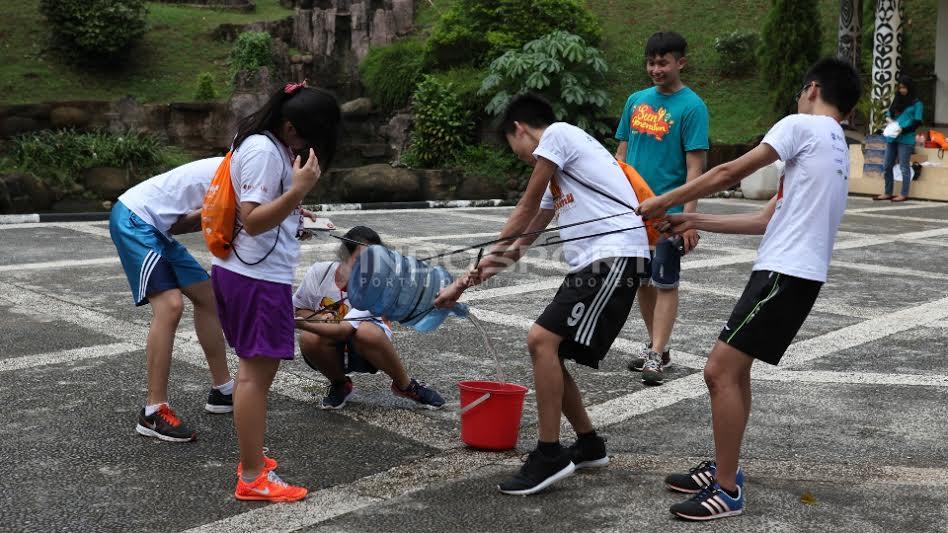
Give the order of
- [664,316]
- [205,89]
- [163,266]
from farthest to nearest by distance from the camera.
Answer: [205,89], [664,316], [163,266]

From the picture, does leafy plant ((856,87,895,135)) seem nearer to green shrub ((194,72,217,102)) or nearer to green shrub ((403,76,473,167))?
green shrub ((403,76,473,167))

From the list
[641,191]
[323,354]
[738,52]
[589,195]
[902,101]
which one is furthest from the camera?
[738,52]

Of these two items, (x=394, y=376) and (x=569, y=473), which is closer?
(x=569, y=473)

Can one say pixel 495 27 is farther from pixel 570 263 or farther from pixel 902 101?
pixel 570 263

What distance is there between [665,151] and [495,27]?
51.1 ft

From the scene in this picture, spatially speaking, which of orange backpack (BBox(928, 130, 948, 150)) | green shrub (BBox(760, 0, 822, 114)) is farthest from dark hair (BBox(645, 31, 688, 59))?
green shrub (BBox(760, 0, 822, 114))

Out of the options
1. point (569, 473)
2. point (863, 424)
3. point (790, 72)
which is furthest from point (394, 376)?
point (790, 72)

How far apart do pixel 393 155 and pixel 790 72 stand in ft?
27.5

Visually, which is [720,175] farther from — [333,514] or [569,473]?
[333,514]

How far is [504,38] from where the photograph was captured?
2047cm

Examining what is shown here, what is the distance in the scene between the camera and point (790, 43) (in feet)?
70.0

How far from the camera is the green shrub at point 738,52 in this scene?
23328 millimetres

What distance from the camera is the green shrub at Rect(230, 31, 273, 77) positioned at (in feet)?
76.4

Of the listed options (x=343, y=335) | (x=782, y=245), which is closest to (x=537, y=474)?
(x=782, y=245)
